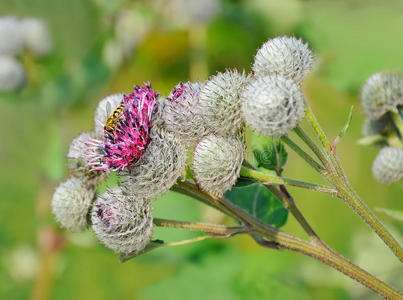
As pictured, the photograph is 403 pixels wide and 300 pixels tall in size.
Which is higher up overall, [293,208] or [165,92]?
[165,92]

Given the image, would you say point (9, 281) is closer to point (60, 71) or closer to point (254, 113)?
point (60, 71)

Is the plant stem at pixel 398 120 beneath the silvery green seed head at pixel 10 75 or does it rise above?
beneath

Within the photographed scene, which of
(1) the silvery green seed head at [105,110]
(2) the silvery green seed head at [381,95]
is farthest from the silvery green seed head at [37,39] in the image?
(2) the silvery green seed head at [381,95]

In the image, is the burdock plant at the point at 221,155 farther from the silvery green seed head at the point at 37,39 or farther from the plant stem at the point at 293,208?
the silvery green seed head at the point at 37,39

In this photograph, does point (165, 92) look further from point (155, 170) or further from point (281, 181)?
point (281, 181)

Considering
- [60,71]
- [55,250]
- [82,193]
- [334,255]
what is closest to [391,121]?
[334,255]

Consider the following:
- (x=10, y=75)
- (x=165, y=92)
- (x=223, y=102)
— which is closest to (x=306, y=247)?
(x=223, y=102)
